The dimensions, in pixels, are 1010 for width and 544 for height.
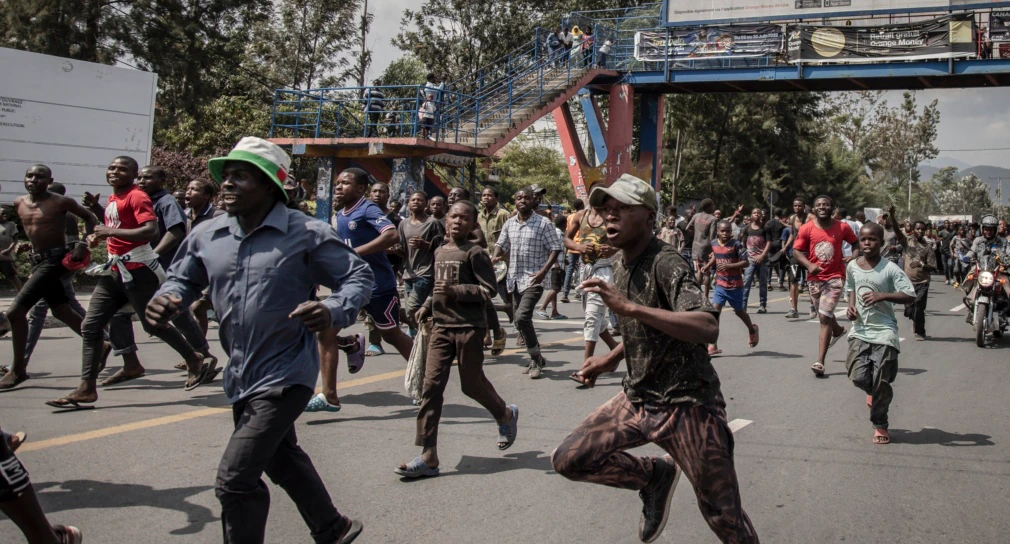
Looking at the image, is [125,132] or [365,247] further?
[125,132]

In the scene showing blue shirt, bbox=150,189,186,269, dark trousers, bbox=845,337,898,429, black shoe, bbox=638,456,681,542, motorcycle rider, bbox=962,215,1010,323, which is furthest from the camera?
motorcycle rider, bbox=962,215,1010,323

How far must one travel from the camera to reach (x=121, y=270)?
6.52 meters

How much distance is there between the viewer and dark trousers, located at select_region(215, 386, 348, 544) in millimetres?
3160

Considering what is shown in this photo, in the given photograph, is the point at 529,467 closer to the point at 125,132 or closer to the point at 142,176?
the point at 142,176

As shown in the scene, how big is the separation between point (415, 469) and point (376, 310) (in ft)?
7.63

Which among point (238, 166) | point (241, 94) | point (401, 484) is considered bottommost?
point (401, 484)

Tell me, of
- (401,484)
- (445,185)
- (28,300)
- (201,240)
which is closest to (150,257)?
(28,300)

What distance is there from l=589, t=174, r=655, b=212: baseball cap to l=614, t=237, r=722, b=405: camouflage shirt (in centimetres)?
16

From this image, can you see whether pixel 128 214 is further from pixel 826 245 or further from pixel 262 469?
pixel 826 245

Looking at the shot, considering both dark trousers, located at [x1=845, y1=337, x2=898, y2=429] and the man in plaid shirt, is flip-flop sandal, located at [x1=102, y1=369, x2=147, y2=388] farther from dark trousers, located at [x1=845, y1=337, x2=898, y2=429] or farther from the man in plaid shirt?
dark trousers, located at [x1=845, y1=337, x2=898, y2=429]

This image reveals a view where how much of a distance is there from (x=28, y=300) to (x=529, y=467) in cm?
434

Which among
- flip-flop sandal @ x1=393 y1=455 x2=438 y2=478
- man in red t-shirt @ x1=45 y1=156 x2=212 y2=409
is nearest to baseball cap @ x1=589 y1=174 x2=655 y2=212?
flip-flop sandal @ x1=393 y1=455 x2=438 y2=478

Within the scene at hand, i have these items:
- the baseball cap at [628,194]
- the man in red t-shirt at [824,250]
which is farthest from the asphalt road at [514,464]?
the baseball cap at [628,194]

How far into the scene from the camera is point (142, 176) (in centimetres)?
688
